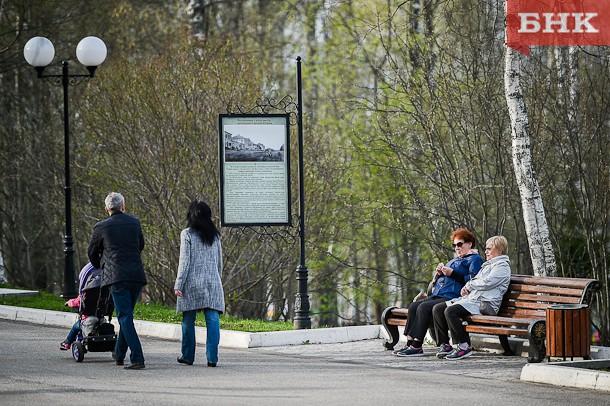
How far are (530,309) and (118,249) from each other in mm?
4307

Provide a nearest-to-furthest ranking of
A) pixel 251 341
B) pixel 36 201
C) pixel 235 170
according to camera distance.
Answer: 1. pixel 251 341
2. pixel 235 170
3. pixel 36 201

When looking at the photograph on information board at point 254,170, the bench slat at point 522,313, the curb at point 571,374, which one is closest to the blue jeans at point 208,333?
the curb at point 571,374

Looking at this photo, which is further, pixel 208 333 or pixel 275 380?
pixel 208 333

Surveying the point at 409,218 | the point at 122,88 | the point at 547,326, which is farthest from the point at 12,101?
the point at 547,326

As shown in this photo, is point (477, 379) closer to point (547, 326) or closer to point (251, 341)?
point (547, 326)

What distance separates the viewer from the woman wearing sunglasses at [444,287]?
13.6 metres

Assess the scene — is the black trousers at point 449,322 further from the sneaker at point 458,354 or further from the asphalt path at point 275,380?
the asphalt path at point 275,380

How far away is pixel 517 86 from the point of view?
17078mm

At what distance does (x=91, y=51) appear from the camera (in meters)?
19.3

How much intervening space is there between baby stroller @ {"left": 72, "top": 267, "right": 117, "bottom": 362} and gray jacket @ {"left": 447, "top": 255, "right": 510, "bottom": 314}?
3554mm

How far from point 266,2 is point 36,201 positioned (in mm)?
11930

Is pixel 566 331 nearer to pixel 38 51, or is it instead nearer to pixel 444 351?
pixel 444 351

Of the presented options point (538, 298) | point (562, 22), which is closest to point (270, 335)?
point (538, 298)

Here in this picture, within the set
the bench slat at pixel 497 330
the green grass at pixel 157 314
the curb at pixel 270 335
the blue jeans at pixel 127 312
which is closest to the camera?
the blue jeans at pixel 127 312
